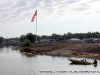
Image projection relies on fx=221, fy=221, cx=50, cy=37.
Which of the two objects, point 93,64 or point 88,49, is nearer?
point 93,64

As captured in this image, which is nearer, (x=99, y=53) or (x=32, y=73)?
(x=32, y=73)

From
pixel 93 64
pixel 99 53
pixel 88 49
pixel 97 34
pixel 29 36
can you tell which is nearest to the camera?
pixel 93 64

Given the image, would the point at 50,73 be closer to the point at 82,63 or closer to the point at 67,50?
the point at 82,63

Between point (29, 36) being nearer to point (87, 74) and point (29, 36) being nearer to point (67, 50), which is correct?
point (67, 50)

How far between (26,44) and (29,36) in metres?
26.6

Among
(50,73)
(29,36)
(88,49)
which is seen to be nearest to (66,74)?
(50,73)

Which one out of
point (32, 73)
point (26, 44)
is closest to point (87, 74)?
point (32, 73)

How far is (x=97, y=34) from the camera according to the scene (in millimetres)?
194375

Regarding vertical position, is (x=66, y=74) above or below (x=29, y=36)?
below

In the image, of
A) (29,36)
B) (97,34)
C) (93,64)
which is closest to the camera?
(93,64)

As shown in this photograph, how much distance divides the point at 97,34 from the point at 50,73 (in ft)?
520

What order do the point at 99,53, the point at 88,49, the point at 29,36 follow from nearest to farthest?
1. the point at 99,53
2. the point at 88,49
3. the point at 29,36

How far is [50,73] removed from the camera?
41.9 m

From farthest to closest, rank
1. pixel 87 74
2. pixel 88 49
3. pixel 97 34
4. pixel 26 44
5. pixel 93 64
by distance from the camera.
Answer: pixel 97 34
pixel 26 44
pixel 88 49
pixel 93 64
pixel 87 74
